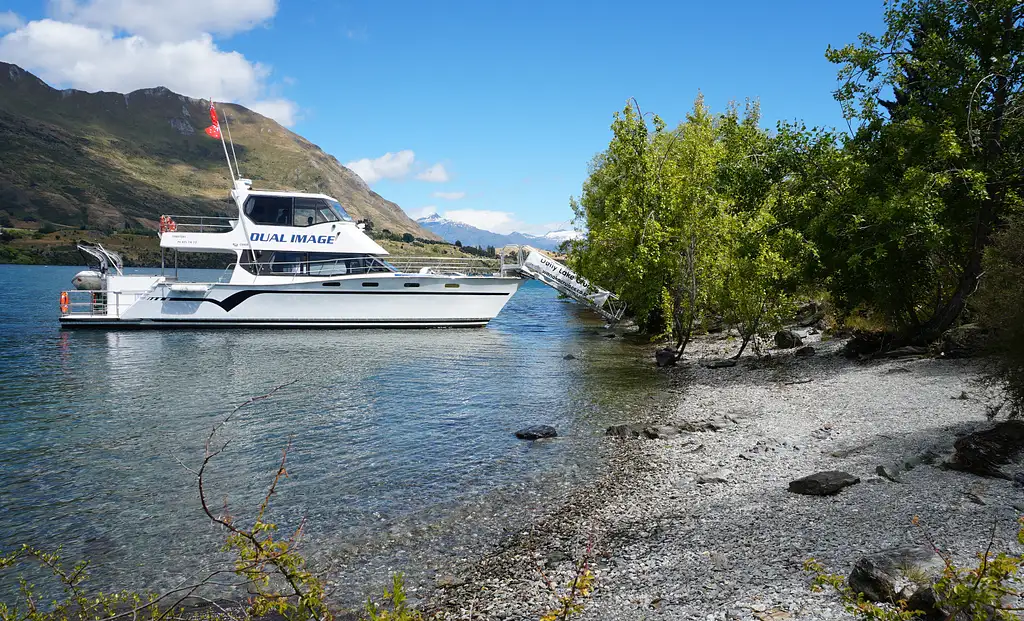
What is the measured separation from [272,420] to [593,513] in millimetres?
9206

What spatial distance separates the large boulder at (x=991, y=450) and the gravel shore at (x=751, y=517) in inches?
7.9

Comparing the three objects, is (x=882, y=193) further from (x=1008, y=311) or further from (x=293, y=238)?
(x=293, y=238)

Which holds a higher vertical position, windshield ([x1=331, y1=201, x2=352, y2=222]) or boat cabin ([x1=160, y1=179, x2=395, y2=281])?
windshield ([x1=331, y1=201, x2=352, y2=222])

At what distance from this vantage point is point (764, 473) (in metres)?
9.57

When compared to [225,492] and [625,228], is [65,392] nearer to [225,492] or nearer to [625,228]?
[225,492]

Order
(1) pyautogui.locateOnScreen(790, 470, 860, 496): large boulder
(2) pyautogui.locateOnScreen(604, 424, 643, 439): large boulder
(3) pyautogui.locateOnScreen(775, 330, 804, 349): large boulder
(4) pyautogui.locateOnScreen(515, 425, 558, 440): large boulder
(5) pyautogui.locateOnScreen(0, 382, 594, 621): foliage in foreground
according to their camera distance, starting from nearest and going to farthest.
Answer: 1. (5) pyautogui.locateOnScreen(0, 382, 594, 621): foliage in foreground
2. (1) pyautogui.locateOnScreen(790, 470, 860, 496): large boulder
3. (2) pyautogui.locateOnScreen(604, 424, 643, 439): large boulder
4. (4) pyautogui.locateOnScreen(515, 425, 558, 440): large boulder
5. (3) pyautogui.locateOnScreen(775, 330, 804, 349): large boulder

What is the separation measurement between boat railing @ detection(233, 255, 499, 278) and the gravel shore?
22.2m

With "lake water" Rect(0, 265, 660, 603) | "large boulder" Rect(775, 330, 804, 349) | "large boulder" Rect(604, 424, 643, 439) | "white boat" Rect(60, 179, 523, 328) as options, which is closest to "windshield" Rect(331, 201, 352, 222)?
"white boat" Rect(60, 179, 523, 328)

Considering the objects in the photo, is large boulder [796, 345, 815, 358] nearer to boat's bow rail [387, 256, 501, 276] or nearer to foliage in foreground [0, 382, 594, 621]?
foliage in foreground [0, 382, 594, 621]

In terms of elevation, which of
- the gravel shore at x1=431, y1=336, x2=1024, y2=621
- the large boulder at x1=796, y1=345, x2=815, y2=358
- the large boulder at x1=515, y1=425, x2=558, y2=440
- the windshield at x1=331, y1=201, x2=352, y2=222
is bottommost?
the large boulder at x1=515, y1=425, x2=558, y2=440

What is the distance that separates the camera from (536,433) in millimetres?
12961

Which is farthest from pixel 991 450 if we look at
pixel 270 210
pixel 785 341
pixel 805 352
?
pixel 270 210

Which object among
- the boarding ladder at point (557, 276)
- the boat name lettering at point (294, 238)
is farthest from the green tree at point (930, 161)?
the boat name lettering at point (294, 238)

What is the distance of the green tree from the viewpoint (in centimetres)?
1362
